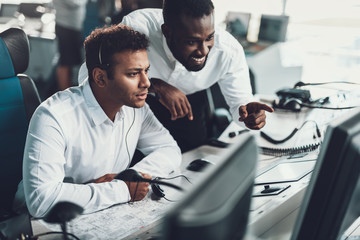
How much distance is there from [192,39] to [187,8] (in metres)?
0.11

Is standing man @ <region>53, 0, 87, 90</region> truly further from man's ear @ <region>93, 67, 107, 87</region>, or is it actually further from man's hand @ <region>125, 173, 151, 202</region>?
man's hand @ <region>125, 173, 151, 202</region>

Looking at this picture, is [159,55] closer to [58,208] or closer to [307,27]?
[58,208]

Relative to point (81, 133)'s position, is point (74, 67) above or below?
below

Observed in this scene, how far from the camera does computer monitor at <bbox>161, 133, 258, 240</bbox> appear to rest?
1.38 ft

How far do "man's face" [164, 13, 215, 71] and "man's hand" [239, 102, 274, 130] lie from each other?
0.27 m

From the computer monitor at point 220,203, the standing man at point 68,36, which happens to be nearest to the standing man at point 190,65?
the computer monitor at point 220,203

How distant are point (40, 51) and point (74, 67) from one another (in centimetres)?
48

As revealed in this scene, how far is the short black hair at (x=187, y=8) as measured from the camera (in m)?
1.34

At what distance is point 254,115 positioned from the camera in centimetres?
149

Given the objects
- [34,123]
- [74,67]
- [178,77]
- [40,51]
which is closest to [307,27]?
[74,67]

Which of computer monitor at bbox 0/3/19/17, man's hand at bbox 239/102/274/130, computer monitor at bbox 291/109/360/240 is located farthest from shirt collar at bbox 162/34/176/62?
computer monitor at bbox 0/3/19/17

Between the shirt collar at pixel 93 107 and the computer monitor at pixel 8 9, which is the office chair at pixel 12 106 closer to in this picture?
the shirt collar at pixel 93 107

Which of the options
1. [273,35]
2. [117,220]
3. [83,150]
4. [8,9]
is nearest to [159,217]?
[117,220]

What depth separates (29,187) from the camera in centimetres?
112
